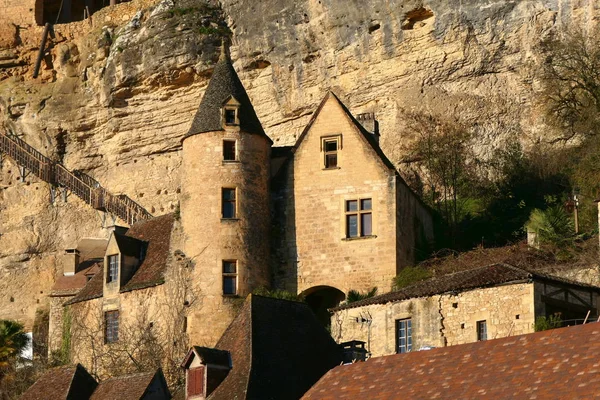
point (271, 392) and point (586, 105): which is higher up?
point (586, 105)

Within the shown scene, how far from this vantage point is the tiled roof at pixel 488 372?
26.4m

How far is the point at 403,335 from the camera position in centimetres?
3938

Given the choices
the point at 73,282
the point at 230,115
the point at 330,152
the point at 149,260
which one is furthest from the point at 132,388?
the point at 73,282

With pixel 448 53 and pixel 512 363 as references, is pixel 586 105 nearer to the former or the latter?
pixel 448 53

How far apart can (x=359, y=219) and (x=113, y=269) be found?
23.7ft

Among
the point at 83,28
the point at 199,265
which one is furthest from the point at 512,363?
the point at 83,28

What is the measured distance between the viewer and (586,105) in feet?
168

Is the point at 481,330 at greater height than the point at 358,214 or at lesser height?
lesser

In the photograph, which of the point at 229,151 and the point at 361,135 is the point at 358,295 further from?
the point at 229,151

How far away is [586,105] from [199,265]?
14094mm

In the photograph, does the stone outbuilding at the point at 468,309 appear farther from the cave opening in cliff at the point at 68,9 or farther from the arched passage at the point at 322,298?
the cave opening in cliff at the point at 68,9

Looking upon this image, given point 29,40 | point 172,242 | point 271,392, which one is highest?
point 29,40

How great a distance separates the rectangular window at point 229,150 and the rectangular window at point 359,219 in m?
3.59

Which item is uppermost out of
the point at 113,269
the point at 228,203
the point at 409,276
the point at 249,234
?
the point at 228,203
